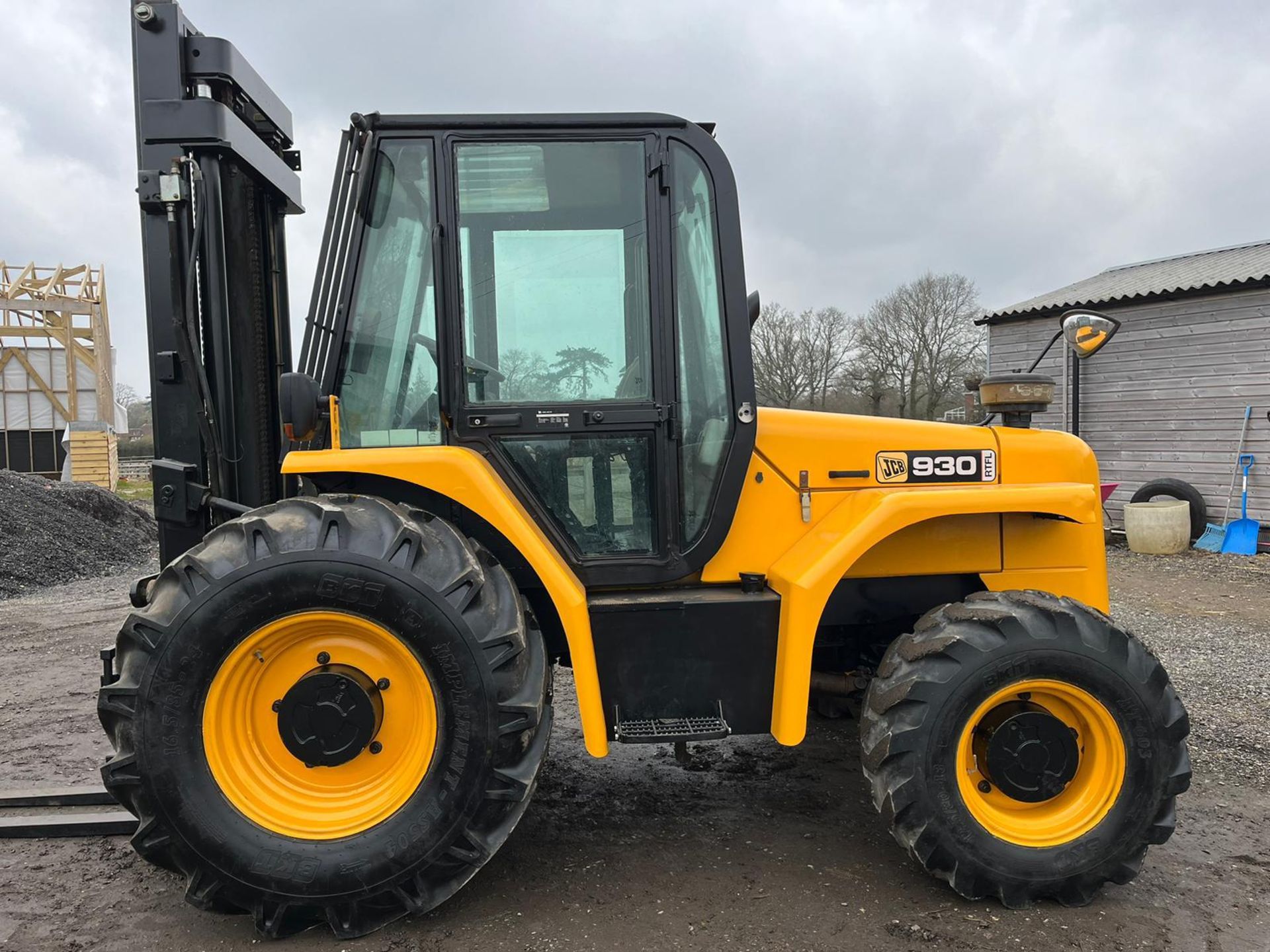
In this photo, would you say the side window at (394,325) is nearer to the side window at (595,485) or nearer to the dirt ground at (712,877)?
the side window at (595,485)

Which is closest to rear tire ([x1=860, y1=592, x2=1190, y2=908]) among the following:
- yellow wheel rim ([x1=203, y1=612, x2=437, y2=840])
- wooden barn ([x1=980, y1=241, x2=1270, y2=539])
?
yellow wheel rim ([x1=203, y1=612, x2=437, y2=840])

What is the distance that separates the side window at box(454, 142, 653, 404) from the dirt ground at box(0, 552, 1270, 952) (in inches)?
71.7

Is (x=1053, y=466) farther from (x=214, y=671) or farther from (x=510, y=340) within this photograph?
(x=214, y=671)

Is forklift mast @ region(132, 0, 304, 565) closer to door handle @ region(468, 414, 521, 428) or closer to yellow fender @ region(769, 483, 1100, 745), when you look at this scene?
door handle @ region(468, 414, 521, 428)

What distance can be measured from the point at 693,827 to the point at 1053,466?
2.17 meters

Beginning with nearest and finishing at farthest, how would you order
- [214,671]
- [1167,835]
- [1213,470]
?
[214,671] → [1167,835] → [1213,470]

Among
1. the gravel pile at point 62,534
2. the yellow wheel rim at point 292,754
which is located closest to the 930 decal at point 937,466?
the yellow wheel rim at point 292,754

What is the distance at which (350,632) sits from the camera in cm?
296

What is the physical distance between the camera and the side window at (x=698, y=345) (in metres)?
3.21

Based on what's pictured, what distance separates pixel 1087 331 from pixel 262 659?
11.0 ft

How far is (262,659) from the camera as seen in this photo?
2.93 m

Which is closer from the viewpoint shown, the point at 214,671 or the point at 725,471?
the point at 214,671

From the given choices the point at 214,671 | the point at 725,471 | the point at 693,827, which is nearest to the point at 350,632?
the point at 214,671

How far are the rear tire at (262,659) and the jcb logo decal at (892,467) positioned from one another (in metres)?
1.62
